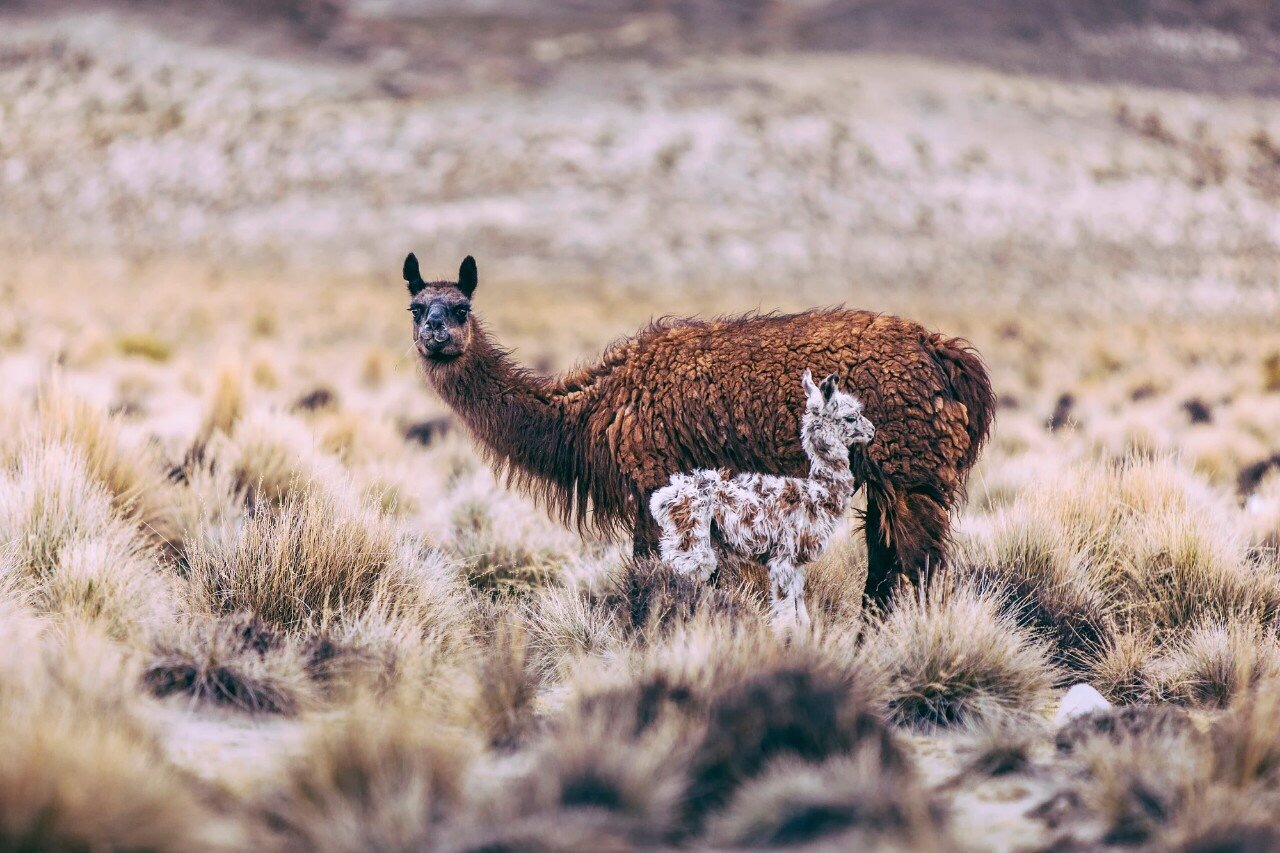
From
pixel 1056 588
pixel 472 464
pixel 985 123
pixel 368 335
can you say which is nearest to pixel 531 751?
pixel 1056 588

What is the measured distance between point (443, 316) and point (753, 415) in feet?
5.74

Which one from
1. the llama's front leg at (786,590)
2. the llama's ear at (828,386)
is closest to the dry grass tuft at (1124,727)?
the llama's front leg at (786,590)

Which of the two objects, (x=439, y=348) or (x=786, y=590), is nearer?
(x=786, y=590)

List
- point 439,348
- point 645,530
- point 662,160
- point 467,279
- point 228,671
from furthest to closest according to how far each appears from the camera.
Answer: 1. point 662,160
2. point 467,279
3. point 439,348
4. point 645,530
5. point 228,671

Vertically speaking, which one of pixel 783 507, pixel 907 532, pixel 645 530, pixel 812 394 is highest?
pixel 812 394

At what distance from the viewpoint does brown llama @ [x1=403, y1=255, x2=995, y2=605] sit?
516cm

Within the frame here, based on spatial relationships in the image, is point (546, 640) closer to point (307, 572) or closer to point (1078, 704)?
point (307, 572)

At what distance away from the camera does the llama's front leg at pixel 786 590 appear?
5.13 meters

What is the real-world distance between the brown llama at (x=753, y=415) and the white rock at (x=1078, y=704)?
856 millimetres

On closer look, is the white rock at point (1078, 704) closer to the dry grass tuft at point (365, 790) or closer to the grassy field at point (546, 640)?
the grassy field at point (546, 640)

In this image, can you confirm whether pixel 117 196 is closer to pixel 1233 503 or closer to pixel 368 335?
pixel 368 335

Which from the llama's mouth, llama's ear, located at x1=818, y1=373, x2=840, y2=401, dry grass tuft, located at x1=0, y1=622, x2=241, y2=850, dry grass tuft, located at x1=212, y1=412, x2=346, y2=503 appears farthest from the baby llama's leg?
dry grass tuft, located at x1=212, y1=412, x2=346, y2=503

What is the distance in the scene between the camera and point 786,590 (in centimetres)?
518

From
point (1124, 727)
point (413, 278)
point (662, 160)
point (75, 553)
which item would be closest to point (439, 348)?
point (413, 278)
